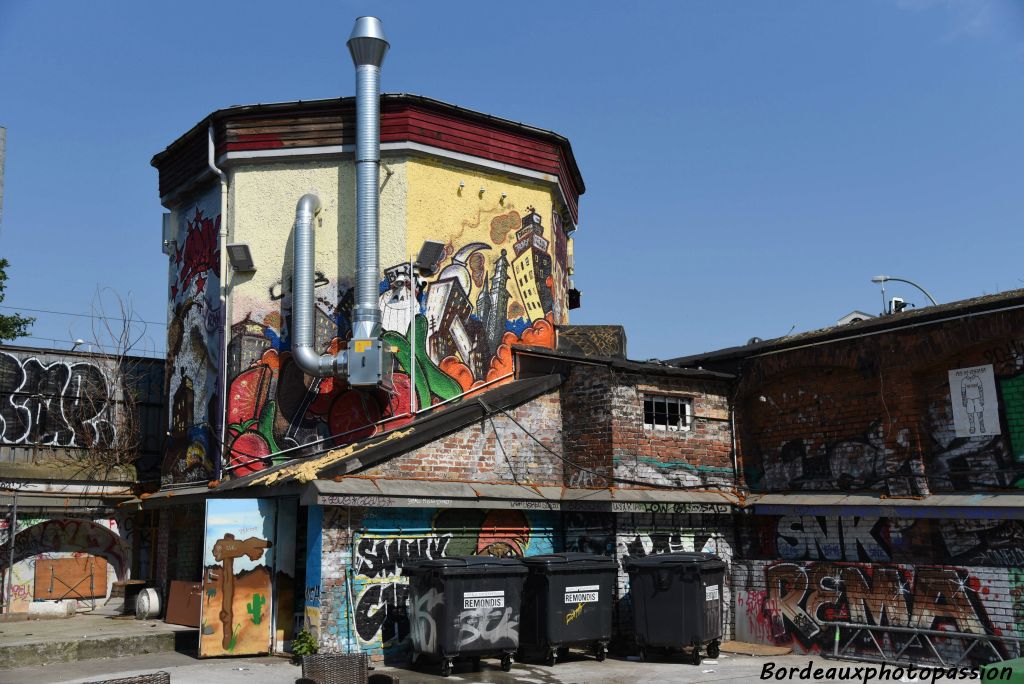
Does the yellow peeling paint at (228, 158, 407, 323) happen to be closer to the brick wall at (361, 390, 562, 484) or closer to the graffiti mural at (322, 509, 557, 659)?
the brick wall at (361, 390, 562, 484)

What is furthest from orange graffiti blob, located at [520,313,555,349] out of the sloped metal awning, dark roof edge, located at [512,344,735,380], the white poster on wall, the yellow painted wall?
the white poster on wall

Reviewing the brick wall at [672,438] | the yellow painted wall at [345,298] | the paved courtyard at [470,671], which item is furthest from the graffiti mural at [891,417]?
the yellow painted wall at [345,298]

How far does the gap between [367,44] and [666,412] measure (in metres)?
8.53

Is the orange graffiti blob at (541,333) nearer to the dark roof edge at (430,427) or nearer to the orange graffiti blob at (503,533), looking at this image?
the dark roof edge at (430,427)

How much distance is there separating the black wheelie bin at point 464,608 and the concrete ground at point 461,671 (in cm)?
34

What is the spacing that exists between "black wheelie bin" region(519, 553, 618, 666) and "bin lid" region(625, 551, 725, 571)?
51 cm

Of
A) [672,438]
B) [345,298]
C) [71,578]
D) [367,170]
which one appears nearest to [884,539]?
[672,438]

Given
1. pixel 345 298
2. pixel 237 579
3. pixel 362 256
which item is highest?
pixel 362 256

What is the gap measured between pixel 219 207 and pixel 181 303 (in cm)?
245

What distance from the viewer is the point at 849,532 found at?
48.2 ft

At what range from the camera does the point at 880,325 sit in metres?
14.6

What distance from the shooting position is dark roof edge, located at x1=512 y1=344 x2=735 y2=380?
1569 cm

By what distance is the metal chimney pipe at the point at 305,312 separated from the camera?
16.1m

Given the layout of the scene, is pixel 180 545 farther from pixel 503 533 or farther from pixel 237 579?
pixel 503 533
